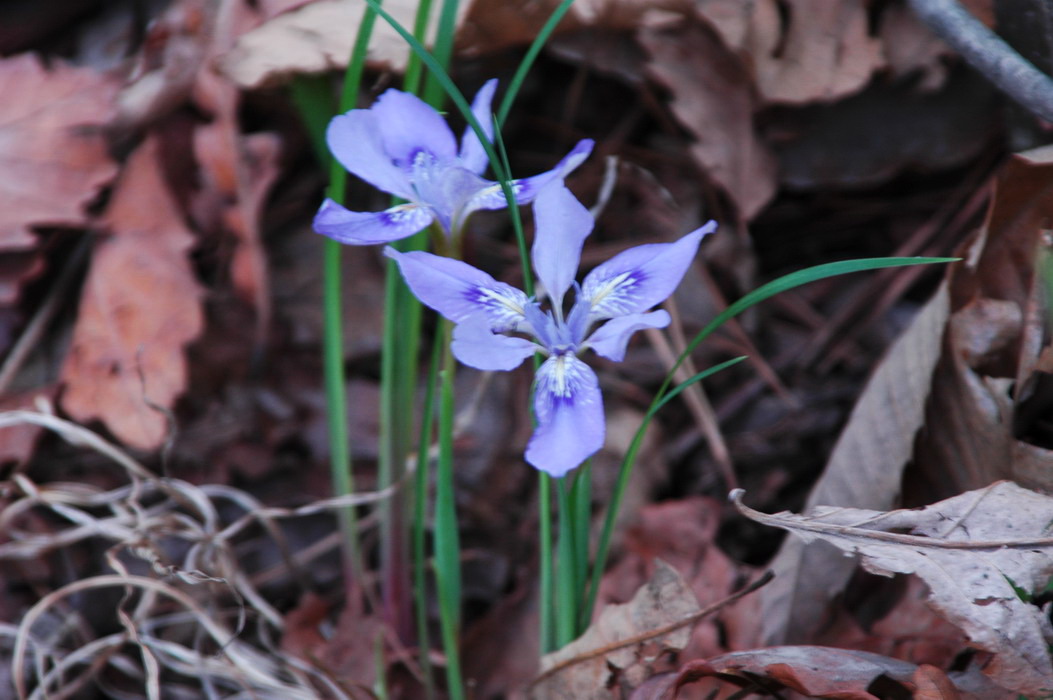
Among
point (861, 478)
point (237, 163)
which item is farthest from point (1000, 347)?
point (237, 163)

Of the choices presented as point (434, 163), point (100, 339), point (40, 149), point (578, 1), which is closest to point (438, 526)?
point (434, 163)

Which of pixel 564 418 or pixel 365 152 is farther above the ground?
pixel 365 152

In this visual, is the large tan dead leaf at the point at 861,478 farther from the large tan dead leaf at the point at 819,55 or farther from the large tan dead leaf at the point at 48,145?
the large tan dead leaf at the point at 48,145

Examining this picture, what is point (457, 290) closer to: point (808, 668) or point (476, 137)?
point (476, 137)

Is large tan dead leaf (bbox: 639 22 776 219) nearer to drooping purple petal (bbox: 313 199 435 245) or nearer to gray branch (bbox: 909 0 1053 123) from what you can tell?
gray branch (bbox: 909 0 1053 123)

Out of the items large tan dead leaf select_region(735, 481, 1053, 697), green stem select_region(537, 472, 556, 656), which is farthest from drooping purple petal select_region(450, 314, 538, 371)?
large tan dead leaf select_region(735, 481, 1053, 697)

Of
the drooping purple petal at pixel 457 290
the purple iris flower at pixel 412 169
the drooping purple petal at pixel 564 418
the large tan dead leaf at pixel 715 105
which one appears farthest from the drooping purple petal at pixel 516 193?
the large tan dead leaf at pixel 715 105
